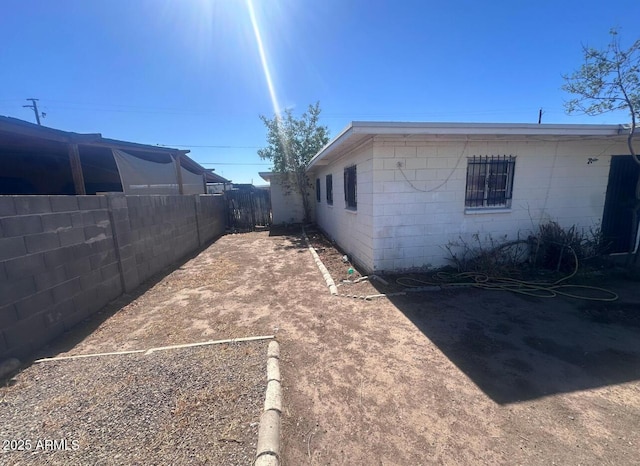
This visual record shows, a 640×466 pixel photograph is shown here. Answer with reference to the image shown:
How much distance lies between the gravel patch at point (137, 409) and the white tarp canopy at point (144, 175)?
19.2ft

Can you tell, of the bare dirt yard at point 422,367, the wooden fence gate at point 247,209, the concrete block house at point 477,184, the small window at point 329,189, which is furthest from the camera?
the wooden fence gate at point 247,209

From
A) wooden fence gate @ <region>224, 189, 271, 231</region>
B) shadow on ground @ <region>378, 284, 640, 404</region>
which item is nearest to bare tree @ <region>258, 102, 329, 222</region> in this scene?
wooden fence gate @ <region>224, 189, 271, 231</region>

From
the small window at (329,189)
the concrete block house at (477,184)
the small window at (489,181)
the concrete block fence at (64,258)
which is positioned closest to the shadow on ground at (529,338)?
the concrete block house at (477,184)

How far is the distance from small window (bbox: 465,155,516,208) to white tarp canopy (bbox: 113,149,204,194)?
27.5 feet

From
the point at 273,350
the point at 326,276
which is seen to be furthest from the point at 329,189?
the point at 273,350

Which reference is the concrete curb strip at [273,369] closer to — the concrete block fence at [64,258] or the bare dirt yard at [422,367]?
the bare dirt yard at [422,367]

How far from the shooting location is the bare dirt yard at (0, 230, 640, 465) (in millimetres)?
1762

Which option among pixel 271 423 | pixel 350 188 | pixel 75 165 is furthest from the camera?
pixel 350 188

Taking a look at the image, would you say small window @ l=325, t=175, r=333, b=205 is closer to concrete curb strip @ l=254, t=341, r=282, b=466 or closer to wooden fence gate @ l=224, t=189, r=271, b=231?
wooden fence gate @ l=224, t=189, r=271, b=231

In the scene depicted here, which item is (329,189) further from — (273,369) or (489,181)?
(273,369)

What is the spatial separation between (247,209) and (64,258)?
9.92 meters

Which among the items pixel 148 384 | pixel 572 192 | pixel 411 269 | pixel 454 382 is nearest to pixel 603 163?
pixel 572 192

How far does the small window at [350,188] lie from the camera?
6305 mm

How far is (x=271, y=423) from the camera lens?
1862 mm
